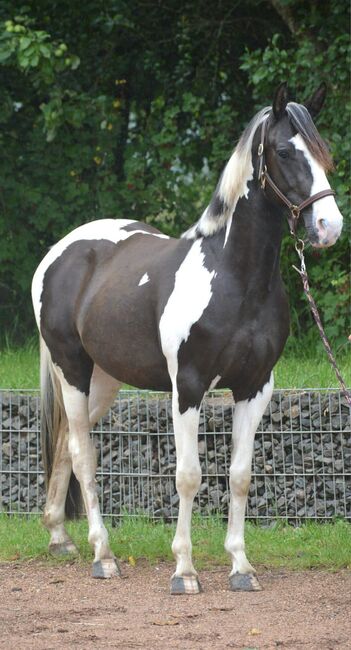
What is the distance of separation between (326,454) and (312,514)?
0.36m

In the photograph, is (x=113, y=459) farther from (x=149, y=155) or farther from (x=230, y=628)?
(x=149, y=155)

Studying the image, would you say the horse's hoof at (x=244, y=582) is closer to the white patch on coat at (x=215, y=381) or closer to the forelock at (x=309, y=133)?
the white patch on coat at (x=215, y=381)

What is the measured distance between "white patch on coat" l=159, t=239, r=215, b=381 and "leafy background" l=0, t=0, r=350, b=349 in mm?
4143

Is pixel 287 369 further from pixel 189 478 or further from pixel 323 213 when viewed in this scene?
pixel 323 213

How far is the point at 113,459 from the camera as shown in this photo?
7320 mm

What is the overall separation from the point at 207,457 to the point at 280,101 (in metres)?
2.68

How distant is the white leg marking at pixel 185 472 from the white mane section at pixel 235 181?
2.73 ft

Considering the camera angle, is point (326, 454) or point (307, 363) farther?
point (307, 363)

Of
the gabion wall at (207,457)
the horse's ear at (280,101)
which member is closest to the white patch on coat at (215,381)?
the horse's ear at (280,101)

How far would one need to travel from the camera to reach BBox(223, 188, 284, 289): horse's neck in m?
5.26

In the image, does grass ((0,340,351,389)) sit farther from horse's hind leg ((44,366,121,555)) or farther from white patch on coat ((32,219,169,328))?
white patch on coat ((32,219,169,328))

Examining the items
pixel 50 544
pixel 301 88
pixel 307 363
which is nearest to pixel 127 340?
pixel 50 544

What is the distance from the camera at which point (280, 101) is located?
506 centimetres

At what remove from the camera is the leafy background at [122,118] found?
33.1 ft
